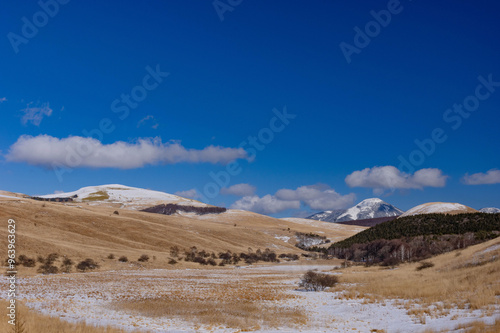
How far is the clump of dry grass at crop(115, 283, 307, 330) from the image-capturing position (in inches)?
709

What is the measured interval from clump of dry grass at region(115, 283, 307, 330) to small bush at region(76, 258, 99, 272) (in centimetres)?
2442

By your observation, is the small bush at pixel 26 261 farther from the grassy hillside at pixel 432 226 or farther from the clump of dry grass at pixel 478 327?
the grassy hillside at pixel 432 226

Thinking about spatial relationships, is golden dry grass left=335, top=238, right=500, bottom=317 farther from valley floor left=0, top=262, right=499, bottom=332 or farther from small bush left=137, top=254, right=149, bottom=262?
small bush left=137, top=254, right=149, bottom=262

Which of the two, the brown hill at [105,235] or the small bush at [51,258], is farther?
the brown hill at [105,235]

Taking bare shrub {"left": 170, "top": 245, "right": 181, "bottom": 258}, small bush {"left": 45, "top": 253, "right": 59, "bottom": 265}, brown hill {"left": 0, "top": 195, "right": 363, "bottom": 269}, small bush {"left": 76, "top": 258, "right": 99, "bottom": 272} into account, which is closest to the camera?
small bush {"left": 45, "top": 253, "right": 59, "bottom": 265}

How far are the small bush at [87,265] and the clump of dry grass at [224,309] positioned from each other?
24.4 m

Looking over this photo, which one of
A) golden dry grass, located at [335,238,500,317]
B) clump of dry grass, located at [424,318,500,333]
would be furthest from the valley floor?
golden dry grass, located at [335,238,500,317]

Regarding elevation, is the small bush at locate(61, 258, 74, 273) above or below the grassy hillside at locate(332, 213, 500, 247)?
below

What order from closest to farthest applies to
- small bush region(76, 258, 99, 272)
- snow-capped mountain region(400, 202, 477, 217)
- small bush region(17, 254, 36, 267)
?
1. small bush region(17, 254, 36, 267)
2. small bush region(76, 258, 99, 272)
3. snow-capped mountain region(400, 202, 477, 217)

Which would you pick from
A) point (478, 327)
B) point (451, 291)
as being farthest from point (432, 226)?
point (478, 327)

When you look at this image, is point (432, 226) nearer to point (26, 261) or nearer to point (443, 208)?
point (443, 208)

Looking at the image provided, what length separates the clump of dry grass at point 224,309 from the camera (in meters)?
18.0

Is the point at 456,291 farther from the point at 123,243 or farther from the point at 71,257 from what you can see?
the point at 123,243

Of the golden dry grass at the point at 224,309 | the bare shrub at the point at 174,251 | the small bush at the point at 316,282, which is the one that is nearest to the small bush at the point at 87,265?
the bare shrub at the point at 174,251
